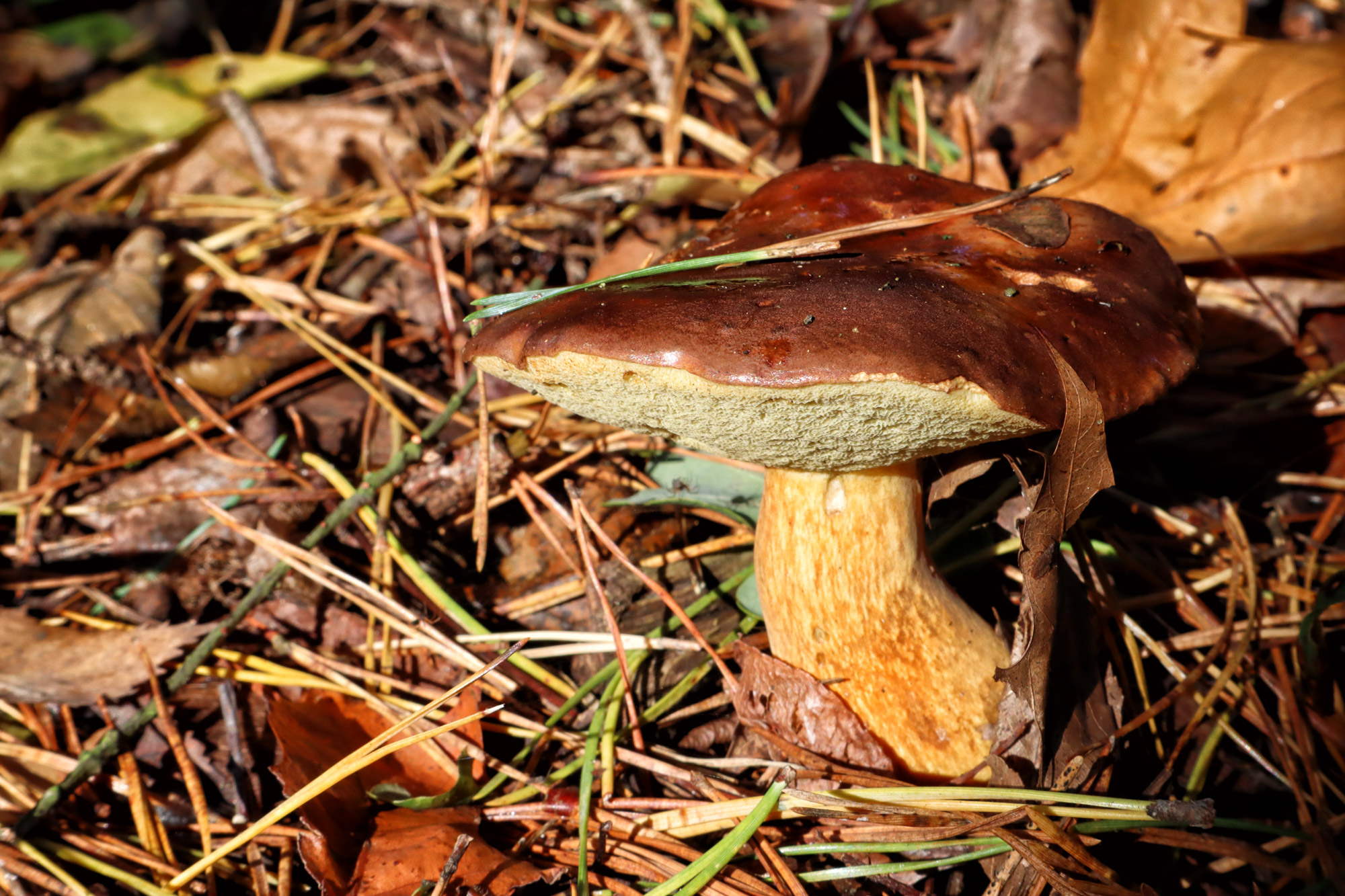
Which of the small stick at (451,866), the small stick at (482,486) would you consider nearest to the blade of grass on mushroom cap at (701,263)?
the small stick at (482,486)

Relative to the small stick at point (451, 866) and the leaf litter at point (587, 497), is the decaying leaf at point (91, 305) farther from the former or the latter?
the small stick at point (451, 866)

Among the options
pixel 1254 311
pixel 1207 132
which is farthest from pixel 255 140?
pixel 1254 311

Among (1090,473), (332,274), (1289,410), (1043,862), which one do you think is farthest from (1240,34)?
(332,274)

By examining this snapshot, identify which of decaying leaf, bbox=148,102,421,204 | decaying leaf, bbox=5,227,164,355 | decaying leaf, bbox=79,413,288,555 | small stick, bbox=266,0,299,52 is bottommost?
decaying leaf, bbox=79,413,288,555

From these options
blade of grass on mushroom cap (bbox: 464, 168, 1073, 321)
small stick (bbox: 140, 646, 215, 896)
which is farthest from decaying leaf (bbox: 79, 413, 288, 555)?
blade of grass on mushroom cap (bbox: 464, 168, 1073, 321)

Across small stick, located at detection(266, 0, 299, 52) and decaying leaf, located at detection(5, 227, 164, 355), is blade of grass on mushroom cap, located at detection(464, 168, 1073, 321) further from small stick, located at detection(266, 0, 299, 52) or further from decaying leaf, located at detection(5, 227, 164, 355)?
small stick, located at detection(266, 0, 299, 52)

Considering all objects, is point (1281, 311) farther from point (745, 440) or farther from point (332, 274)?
point (332, 274)
